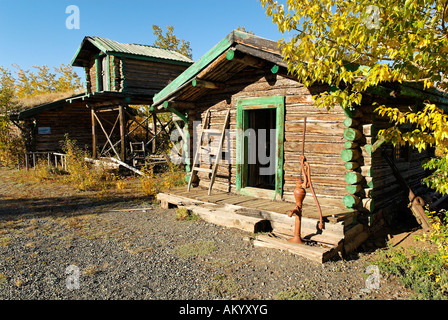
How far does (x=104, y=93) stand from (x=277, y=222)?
37.9ft

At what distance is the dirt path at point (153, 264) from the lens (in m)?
4.40

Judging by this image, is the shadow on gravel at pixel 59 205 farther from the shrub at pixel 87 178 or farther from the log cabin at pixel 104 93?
the log cabin at pixel 104 93

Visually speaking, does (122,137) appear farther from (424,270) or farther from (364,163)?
(424,270)

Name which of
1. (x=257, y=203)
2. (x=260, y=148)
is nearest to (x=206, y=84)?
(x=260, y=148)

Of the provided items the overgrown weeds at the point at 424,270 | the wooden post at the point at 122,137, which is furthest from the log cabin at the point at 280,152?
the wooden post at the point at 122,137

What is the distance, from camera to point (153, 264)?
209 inches

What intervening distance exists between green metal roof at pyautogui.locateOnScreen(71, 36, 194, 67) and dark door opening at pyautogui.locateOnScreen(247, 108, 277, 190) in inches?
363

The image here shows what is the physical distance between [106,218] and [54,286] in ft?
12.0

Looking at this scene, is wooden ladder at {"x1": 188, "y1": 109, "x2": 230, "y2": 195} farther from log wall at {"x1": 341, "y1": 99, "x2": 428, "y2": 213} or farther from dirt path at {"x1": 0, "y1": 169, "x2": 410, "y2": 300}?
log wall at {"x1": 341, "y1": 99, "x2": 428, "y2": 213}

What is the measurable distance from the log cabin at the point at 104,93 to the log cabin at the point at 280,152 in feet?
25.6

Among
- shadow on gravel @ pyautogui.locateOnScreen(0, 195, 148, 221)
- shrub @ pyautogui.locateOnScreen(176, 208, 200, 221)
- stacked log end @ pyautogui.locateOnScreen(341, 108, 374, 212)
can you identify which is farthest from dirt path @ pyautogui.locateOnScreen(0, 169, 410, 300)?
stacked log end @ pyautogui.locateOnScreen(341, 108, 374, 212)
